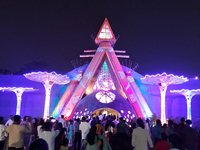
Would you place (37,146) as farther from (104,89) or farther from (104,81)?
(104,81)

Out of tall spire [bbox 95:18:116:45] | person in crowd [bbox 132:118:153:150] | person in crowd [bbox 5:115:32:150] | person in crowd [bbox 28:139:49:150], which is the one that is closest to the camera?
person in crowd [bbox 28:139:49:150]

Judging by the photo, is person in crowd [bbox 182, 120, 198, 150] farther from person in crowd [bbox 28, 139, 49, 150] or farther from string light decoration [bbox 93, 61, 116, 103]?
string light decoration [bbox 93, 61, 116, 103]

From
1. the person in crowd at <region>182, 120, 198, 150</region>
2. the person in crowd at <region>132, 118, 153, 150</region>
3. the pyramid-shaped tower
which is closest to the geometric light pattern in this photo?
the pyramid-shaped tower

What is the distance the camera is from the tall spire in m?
26.2

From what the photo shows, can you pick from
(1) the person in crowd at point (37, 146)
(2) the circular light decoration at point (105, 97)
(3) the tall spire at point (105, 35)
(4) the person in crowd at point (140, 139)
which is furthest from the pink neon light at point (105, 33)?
(1) the person in crowd at point (37, 146)

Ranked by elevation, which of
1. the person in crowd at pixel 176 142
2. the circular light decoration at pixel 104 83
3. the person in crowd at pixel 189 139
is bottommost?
the person in crowd at pixel 189 139

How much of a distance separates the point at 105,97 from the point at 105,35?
7.40m

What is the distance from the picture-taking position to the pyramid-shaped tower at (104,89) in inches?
936

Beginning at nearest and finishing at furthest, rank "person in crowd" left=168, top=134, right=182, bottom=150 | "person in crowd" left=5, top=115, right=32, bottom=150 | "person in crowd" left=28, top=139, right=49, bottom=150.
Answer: "person in crowd" left=28, top=139, right=49, bottom=150
"person in crowd" left=168, top=134, right=182, bottom=150
"person in crowd" left=5, top=115, right=32, bottom=150

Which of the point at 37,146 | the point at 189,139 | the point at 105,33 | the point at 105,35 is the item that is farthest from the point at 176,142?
the point at 105,33

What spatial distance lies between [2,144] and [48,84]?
13.3m

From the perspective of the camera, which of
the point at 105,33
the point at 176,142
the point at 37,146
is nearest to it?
the point at 37,146

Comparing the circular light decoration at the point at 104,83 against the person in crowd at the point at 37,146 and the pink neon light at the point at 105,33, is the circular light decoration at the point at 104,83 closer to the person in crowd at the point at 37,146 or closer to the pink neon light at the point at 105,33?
the pink neon light at the point at 105,33

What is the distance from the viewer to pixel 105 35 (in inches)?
1047
